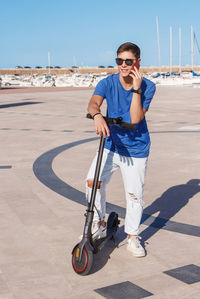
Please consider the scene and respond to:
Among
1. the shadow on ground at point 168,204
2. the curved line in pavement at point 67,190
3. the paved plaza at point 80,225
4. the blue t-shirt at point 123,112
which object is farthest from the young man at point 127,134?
the curved line in pavement at point 67,190

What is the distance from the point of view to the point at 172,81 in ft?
146

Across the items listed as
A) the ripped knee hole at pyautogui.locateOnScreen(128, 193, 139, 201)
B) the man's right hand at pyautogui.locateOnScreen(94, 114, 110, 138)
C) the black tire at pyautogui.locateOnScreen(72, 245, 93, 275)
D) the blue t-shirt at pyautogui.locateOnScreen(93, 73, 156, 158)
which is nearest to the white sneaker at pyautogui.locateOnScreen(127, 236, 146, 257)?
the ripped knee hole at pyautogui.locateOnScreen(128, 193, 139, 201)

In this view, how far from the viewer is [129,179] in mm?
3934

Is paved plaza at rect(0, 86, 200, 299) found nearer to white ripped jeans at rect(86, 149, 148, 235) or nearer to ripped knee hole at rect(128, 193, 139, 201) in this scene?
white ripped jeans at rect(86, 149, 148, 235)

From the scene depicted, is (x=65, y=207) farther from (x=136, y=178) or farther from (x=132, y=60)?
(x=132, y=60)

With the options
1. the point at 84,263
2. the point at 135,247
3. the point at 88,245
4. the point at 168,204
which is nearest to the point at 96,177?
the point at 88,245

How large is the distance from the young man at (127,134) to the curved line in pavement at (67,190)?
871 millimetres

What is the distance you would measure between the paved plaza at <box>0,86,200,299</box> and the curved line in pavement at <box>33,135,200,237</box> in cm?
1

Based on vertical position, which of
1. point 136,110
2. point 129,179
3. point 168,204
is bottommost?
point 168,204

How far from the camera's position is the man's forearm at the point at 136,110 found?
3566 millimetres

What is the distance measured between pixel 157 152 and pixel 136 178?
5103 mm

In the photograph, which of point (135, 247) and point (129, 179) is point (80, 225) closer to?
point (135, 247)

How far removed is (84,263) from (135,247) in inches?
24.1

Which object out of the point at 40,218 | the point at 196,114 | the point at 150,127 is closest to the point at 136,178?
the point at 40,218
